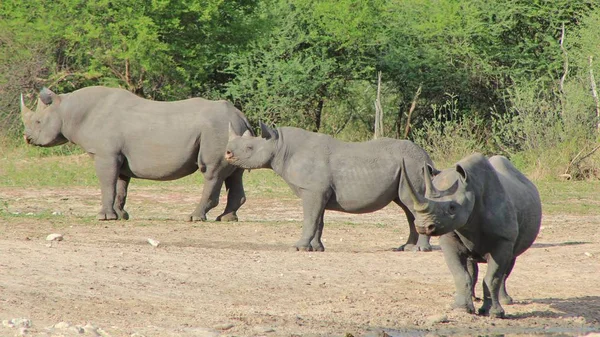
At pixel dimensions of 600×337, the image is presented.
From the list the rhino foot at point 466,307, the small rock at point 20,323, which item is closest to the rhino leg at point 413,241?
the rhino foot at point 466,307

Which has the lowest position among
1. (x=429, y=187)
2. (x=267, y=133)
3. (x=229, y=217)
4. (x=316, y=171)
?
(x=229, y=217)

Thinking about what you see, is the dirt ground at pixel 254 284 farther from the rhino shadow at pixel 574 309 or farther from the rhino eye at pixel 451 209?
the rhino eye at pixel 451 209

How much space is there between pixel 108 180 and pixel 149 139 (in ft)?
2.57

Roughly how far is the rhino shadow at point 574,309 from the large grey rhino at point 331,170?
101 inches

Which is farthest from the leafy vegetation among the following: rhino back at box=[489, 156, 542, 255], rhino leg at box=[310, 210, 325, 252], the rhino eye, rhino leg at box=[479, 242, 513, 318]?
the rhino eye

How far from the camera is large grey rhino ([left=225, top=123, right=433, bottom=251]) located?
12141 millimetres

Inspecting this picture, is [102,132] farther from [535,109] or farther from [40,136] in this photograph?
[535,109]

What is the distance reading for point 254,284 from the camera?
9969 millimetres

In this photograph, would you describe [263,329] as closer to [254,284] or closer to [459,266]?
[459,266]

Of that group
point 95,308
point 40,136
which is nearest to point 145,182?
point 40,136

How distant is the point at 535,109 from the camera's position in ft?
78.2

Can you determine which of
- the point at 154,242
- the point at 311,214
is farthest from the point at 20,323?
the point at 311,214

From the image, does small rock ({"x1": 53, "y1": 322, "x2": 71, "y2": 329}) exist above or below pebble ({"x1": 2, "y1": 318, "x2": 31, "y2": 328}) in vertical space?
above

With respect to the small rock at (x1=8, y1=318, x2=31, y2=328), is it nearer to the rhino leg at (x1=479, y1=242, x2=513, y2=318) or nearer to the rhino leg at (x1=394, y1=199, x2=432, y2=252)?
the rhino leg at (x1=479, y1=242, x2=513, y2=318)
